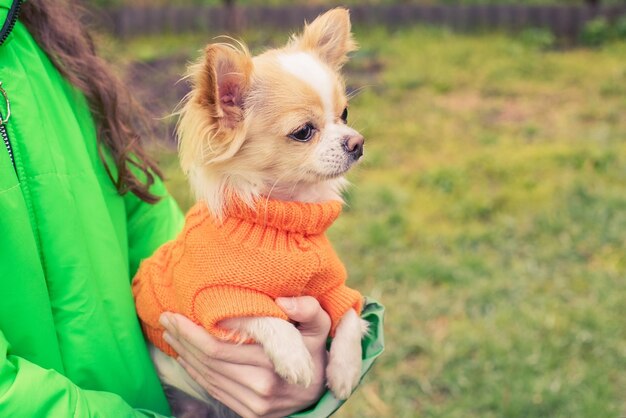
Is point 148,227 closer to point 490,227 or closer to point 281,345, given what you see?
point 281,345

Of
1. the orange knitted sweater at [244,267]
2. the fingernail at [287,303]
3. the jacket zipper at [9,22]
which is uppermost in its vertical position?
the jacket zipper at [9,22]

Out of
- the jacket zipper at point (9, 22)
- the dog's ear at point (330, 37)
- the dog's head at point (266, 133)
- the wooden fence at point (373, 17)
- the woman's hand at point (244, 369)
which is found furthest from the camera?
the wooden fence at point (373, 17)

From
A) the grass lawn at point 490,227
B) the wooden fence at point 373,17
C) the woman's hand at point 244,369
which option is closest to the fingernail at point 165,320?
the woman's hand at point 244,369

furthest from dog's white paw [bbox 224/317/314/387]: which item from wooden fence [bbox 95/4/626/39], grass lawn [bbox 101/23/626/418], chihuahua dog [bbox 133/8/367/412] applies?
wooden fence [bbox 95/4/626/39]

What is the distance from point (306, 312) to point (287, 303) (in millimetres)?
44

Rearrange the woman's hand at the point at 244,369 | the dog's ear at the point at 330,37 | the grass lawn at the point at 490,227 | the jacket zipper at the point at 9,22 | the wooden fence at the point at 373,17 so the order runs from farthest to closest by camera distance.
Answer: the wooden fence at the point at 373,17 → the grass lawn at the point at 490,227 → the dog's ear at the point at 330,37 → the woman's hand at the point at 244,369 → the jacket zipper at the point at 9,22

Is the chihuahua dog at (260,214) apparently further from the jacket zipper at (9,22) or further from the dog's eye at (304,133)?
the jacket zipper at (9,22)

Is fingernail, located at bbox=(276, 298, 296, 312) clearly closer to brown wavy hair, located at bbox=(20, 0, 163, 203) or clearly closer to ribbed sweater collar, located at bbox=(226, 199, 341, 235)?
ribbed sweater collar, located at bbox=(226, 199, 341, 235)

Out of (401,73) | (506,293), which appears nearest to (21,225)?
(506,293)

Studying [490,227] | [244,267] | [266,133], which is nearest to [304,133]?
[266,133]

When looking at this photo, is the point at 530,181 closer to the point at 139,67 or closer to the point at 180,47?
the point at 139,67

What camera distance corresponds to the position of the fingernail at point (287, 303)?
1498 mm

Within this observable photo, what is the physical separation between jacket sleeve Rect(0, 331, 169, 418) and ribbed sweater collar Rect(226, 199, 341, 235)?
0.49 meters

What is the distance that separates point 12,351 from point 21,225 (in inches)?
9.0
